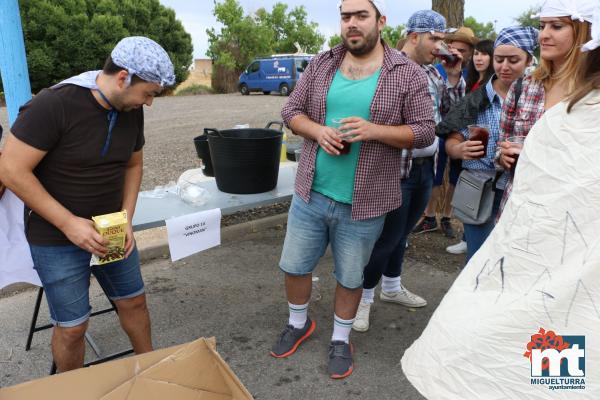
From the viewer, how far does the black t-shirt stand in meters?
1.69

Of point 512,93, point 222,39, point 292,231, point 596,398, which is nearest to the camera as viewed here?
point 596,398

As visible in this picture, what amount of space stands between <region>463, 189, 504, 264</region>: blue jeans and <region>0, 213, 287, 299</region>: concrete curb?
2.44 metres

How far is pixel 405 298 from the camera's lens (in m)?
3.26

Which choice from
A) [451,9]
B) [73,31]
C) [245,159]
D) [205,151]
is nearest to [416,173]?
[245,159]

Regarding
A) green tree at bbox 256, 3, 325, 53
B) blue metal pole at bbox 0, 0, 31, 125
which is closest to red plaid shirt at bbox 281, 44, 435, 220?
blue metal pole at bbox 0, 0, 31, 125

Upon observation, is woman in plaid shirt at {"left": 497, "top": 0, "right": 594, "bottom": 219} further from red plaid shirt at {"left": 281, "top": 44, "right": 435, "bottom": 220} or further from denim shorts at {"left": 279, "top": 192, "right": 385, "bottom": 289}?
denim shorts at {"left": 279, "top": 192, "right": 385, "bottom": 289}

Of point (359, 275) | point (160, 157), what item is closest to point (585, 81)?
point (359, 275)

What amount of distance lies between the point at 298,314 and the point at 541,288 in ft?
5.30

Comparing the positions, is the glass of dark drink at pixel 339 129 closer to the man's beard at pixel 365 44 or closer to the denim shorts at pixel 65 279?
the man's beard at pixel 365 44

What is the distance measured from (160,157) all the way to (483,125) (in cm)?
666

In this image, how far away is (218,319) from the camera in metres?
3.10

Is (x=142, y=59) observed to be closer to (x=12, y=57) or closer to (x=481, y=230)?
(x=12, y=57)

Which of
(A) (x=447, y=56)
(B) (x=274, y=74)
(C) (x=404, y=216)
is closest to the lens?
(C) (x=404, y=216)

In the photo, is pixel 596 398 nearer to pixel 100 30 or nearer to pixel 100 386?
pixel 100 386
